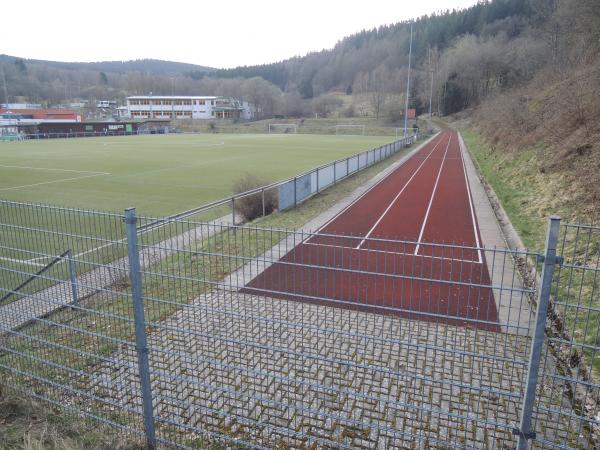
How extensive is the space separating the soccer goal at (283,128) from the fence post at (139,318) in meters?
100

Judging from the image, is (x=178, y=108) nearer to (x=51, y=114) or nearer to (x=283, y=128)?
(x=51, y=114)

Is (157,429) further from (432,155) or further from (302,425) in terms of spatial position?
(432,155)

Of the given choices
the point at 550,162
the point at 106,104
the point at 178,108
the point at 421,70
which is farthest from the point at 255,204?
the point at 106,104

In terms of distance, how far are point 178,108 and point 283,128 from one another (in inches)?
1675

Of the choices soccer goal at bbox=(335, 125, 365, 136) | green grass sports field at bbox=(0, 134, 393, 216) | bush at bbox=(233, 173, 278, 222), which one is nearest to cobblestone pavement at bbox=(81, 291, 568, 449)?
bush at bbox=(233, 173, 278, 222)

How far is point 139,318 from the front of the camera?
4.01 m

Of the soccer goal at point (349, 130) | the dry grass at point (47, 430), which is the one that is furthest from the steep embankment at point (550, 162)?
the soccer goal at point (349, 130)

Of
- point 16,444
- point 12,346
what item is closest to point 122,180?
point 12,346

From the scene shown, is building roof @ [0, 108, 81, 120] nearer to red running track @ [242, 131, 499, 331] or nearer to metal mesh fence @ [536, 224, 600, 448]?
red running track @ [242, 131, 499, 331]

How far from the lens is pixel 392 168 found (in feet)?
103

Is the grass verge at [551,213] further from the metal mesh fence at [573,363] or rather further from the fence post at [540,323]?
the fence post at [540,323]

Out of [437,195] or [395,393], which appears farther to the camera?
[437,195]

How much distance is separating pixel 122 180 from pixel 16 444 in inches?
983

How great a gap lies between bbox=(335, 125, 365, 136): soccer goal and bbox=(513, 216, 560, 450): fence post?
9221cm
